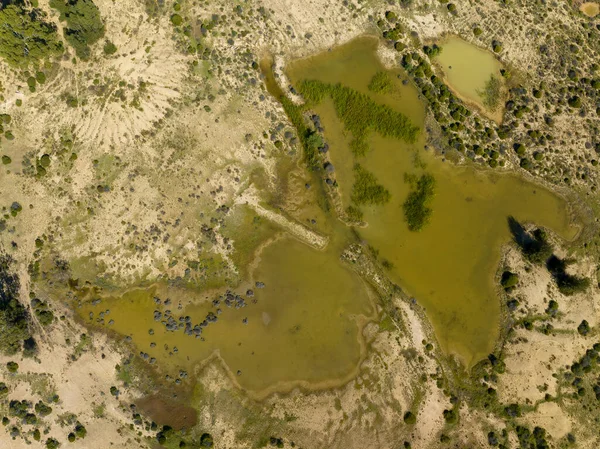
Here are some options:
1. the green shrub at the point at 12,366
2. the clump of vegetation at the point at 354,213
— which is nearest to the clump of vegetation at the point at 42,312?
the green shrub at the point at 12,366

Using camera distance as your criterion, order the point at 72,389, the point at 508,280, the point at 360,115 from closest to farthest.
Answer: the point at 72,389, the point at 508,280, the point at 360,115

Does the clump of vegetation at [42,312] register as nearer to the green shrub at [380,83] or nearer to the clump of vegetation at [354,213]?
the clump of vegetation at [354,213]

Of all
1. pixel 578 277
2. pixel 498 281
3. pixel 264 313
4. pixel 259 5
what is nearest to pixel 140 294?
pixel 264 313

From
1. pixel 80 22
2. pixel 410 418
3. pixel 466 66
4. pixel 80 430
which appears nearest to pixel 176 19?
pixel 80 22

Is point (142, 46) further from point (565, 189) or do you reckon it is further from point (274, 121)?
point (565, 189)

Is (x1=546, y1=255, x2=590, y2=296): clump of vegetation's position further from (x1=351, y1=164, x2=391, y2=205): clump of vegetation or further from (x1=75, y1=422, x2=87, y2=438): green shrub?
(x1=75, y1=422, x2=87, y2=438): green shrub

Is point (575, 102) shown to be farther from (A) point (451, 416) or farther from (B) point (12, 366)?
(B) point (12, 366)
